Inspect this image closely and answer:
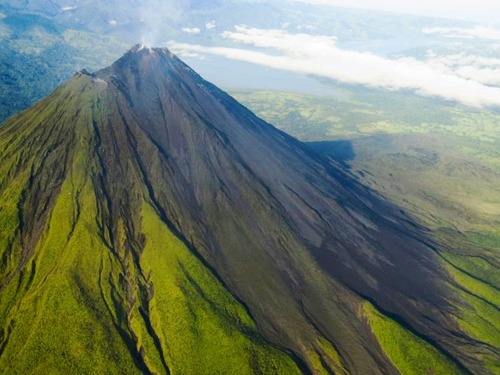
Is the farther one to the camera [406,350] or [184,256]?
[184,256]

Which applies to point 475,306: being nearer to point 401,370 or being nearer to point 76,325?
point 401,370

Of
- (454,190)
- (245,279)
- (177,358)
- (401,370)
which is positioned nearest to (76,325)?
(177,358)

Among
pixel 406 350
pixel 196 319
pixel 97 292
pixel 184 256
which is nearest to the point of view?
pixel 196 319

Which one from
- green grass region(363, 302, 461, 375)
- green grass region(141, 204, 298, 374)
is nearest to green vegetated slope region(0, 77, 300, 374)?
green grass region(141, 204, 298, 374)

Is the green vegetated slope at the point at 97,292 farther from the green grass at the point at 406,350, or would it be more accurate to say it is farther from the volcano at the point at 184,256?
the green grass at the point at 406,350

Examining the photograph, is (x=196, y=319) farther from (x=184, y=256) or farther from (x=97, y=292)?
(x=97, y=292)

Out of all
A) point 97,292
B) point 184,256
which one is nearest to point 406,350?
point 184,256
